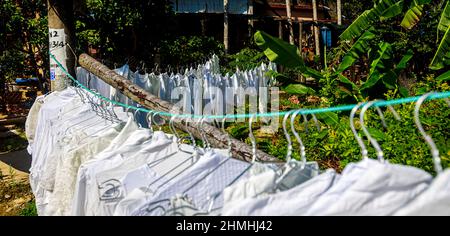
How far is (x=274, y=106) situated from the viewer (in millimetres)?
9375

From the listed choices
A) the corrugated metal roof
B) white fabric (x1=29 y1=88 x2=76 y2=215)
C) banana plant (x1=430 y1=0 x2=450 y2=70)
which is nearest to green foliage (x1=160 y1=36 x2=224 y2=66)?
the corrugated metal roof

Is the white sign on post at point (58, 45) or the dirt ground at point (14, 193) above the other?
the white sign on post at point (58, 45)

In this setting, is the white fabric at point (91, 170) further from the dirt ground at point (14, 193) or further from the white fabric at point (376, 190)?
the dirt ground at point (14, 193)

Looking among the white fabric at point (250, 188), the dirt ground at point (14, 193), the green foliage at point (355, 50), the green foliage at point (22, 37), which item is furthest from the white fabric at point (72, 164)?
the green foliage at point (22, 37)

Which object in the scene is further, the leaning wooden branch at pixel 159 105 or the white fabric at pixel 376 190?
the leaning wooden branch at pixel 159 105

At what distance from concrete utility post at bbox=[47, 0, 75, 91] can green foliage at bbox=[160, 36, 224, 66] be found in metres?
6.93

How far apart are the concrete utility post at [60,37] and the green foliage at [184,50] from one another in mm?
6926

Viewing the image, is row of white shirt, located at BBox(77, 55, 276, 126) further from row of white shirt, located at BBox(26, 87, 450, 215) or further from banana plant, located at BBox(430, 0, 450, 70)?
row of white shirt, located at BBox(26, 87, 450, 215)

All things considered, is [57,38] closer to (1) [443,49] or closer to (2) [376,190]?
(2) [376,190]

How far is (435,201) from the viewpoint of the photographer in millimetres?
921

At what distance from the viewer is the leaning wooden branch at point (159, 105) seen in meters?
2.82

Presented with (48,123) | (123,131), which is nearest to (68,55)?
(48,123)

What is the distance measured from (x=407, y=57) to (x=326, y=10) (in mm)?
17248
